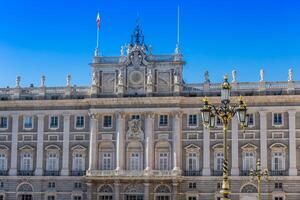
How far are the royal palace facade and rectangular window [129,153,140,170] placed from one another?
105 mm

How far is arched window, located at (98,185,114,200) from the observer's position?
68.9 metres

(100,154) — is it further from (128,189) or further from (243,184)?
(243,184)

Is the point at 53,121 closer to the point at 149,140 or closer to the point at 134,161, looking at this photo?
the point at 134,161

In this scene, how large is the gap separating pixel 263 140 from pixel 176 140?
8.89m

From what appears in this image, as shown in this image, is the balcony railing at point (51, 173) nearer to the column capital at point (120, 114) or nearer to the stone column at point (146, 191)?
the column capital at point (120, 114)

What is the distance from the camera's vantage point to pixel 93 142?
229ft

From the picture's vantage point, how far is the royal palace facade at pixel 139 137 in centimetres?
6731

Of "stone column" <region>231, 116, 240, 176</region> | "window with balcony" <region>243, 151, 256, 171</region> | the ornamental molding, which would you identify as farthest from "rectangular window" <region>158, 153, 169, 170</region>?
"window with balcony" <region>243, 151, 256, 171</region>

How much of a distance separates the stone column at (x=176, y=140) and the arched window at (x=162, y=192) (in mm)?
2309

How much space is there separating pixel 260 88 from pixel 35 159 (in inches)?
994

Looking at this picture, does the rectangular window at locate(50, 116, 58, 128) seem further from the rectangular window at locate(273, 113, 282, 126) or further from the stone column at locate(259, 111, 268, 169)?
the rectangular window at locate(273, 113, 282, 126)

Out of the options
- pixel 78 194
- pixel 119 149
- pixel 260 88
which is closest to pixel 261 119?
pixel 260 88

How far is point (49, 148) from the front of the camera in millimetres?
71438

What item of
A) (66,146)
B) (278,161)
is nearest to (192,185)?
(278,161)
